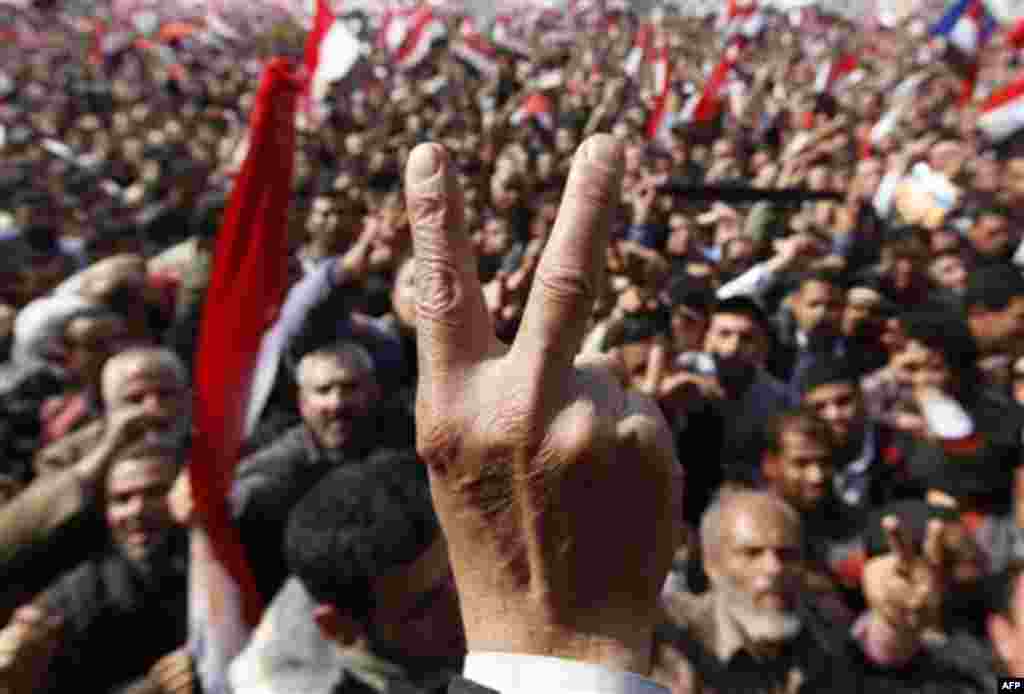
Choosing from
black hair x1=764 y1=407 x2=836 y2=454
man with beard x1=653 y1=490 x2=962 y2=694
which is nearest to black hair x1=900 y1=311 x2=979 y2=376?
black hair x1=764 y1=407 x2=836 y2=454

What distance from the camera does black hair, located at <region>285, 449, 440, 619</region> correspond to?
1.77 m

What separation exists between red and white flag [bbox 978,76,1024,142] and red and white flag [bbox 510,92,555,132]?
3429 mm

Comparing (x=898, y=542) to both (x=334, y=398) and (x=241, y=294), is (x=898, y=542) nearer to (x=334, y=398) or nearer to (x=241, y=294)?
(x=334, y=398)

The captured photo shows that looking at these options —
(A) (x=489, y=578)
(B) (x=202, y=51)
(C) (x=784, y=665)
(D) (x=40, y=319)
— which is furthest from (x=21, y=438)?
(B) (x=202, y=51)

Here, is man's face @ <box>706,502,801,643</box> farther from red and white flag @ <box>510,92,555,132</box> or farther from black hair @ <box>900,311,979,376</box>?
red and white flag @ <box>510,92,555,132</box>

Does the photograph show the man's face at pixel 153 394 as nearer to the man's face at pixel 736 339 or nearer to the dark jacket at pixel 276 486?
the dark jacket at pixel 276 486

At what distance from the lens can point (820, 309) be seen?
12.6ft

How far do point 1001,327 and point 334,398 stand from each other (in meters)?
2.22

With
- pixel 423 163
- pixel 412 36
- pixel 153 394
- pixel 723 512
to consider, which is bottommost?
pixel 723 512

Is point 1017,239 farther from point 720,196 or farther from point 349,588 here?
point 349,588

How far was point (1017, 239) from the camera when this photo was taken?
14.6ft

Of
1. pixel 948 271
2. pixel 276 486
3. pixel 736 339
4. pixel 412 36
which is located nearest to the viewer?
pixel 276 486

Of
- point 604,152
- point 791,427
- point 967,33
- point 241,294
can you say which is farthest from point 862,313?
point 967,33

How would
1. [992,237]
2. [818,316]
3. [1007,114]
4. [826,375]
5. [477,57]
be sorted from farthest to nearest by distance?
[477,57] → [1007,114] → [992,237] → [818,316] → [826,375]
